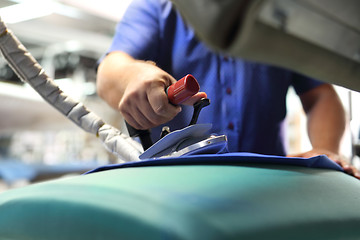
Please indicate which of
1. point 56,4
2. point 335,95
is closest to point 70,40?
point 56,4

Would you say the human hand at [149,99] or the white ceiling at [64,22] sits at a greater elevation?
the white ceiling at [64,22]

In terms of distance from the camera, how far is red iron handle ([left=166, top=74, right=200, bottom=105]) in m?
0.42

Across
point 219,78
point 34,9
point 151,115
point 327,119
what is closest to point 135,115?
point 151,115

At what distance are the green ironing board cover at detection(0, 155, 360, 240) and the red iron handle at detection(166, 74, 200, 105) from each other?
0.09 meters

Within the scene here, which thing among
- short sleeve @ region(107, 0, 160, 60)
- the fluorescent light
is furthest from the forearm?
the fluorescent light

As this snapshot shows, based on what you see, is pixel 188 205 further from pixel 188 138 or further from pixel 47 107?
pixel 47 107

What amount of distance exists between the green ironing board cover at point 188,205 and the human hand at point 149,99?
101 mm

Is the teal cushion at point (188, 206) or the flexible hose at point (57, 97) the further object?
the flexible hose at point (57, 97)

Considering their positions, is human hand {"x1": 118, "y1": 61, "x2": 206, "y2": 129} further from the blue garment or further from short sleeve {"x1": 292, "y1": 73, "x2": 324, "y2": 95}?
short sleeve {"x1": 292, "y1": 73, "x2": 324, "y2": 95}

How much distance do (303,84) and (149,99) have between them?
316 mm

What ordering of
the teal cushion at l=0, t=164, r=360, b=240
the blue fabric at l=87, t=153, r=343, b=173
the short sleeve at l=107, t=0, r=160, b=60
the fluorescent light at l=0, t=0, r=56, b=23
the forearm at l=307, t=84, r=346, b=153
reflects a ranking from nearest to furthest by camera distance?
the teal cushion at l=0, t=164, r=360, b=240 < the blue fabric at l=87, t=153, r=343, b=173 < the short sleeve at l=107, t=0, r=160, b=60 < the forearm at l=307, t=84, r=346, b=153 < the fluorescent light at l=0, t=0, r=56, b=23

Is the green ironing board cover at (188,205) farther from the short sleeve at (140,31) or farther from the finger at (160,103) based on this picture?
the short sleeve at (140,31)

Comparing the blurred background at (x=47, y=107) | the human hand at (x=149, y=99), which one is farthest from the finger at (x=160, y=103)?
the blurred background at (x=47, y=107)

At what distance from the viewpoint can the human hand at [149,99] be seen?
0.45 meters
